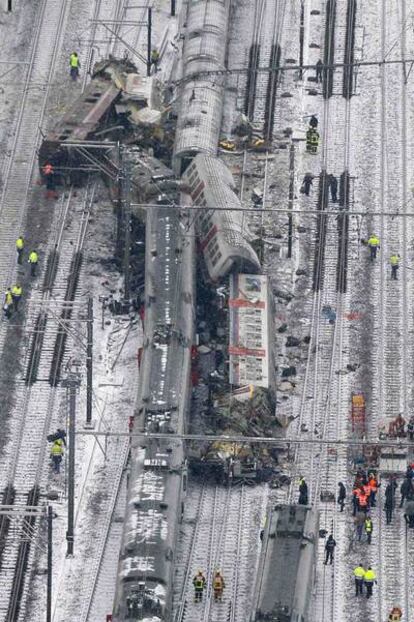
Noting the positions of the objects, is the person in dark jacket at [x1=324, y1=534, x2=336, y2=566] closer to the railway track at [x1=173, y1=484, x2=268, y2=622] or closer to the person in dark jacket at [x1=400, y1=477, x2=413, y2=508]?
the railway track at [x1=173, y1=484, x2=268, y2=622]

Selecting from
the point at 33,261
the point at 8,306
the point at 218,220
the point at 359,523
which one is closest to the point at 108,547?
the point at 359,523

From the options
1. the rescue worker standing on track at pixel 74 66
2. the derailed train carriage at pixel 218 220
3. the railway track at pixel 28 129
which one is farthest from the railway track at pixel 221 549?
the rescue worker standing on track at pixel 74 66

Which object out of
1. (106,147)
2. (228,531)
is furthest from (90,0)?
(228,531)

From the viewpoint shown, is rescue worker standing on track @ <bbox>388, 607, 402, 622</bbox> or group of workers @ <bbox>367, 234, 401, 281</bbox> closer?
rescue worker standing on track @ <bbox>388, 607, 402, 622</bbox>

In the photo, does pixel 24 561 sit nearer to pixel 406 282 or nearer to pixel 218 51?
pixel 406 282

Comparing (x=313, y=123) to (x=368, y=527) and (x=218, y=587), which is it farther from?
(x=218, y=587)

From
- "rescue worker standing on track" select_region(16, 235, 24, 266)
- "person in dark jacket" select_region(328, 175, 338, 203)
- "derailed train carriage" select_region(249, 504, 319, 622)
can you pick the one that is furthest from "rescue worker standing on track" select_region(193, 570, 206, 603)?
"person in dark jacket" select_region(328, 175, 338, 203)

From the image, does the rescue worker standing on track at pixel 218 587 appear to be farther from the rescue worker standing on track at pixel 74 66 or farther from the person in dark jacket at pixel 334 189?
the rescue worker standing on track at pixel 74 66
